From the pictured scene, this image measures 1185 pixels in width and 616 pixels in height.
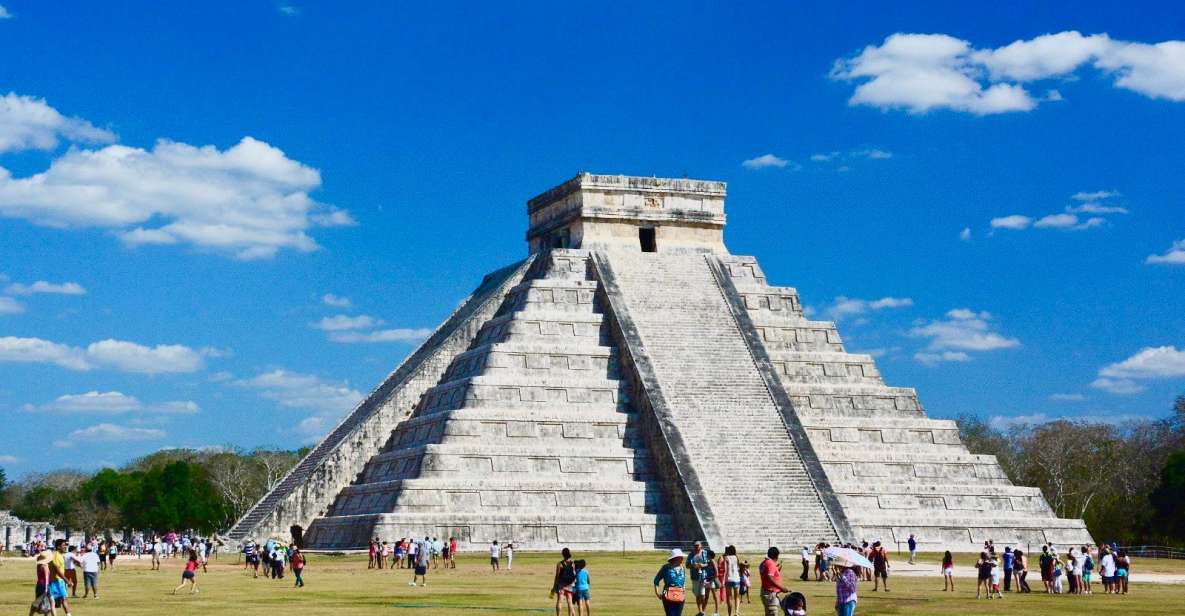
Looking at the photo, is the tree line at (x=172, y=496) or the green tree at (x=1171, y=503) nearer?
the green tree at (x=1171, y=503)

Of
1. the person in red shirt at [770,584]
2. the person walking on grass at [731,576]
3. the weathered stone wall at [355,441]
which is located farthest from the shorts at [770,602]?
the weathered stone wall at [355,441]

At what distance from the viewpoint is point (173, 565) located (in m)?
42.8

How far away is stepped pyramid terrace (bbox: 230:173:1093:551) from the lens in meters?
39.4

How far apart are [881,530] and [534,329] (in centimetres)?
1146

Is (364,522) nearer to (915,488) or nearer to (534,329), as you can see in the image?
(534,329)

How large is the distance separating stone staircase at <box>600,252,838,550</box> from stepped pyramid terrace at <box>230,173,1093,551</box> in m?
0.06

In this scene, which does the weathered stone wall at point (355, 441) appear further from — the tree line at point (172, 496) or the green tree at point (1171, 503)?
the tree line at point (172, 496)

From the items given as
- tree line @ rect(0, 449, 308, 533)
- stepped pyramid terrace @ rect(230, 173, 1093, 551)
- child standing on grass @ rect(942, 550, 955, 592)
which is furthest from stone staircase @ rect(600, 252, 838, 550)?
tree line @ rect(0, 449, 308, 533)

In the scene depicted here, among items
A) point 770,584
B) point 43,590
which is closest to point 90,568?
point 43,590

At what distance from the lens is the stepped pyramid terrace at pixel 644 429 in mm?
39406

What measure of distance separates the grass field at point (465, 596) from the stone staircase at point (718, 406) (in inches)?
109

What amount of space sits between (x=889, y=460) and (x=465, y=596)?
65.0ft

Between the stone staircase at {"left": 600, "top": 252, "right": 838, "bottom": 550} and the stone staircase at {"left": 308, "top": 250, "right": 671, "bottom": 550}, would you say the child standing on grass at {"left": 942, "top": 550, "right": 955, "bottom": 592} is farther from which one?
the stone staircase at {"left": 308, "top": 250, "right": 671, "bottom": 550}

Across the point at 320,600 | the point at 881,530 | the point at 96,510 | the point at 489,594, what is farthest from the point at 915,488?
the point at 96,510
